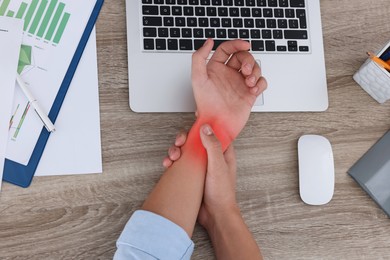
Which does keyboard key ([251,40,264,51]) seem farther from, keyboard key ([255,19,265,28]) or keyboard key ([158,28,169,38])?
keyboard key ([158,28,169,38])

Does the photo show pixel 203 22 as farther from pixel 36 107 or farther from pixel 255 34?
pixel 36 107

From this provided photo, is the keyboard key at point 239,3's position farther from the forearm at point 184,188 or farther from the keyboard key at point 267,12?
the forearm at point 184,188

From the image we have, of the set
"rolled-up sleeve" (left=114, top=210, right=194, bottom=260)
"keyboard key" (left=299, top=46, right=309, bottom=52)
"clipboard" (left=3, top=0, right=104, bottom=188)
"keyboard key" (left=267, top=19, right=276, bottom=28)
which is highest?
"keyboard key" (left=267, top=19, right=276, bottom=28)

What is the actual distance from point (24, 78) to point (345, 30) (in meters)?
0.55

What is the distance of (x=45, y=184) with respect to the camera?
84 centimetres

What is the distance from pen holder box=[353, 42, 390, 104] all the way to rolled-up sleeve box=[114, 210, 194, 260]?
0.40m

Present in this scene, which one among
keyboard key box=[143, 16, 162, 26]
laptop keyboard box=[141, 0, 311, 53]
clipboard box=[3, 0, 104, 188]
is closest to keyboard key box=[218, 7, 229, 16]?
laptop keyboard box=[141, 0, 311, 53]

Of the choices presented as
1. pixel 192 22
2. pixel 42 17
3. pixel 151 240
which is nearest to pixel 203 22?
pixel 192 22

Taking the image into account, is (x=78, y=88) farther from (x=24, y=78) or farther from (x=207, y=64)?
(x=207, y=64)

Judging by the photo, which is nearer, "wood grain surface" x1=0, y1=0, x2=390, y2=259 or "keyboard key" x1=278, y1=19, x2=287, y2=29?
"wood grain surface" x1=0, y1=0, x2=390, y2=259

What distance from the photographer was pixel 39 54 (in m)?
0.86

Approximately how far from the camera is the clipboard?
826mm

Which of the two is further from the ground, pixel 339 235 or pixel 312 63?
pixel 312 63

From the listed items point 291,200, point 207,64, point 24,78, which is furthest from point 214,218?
point 24,78
